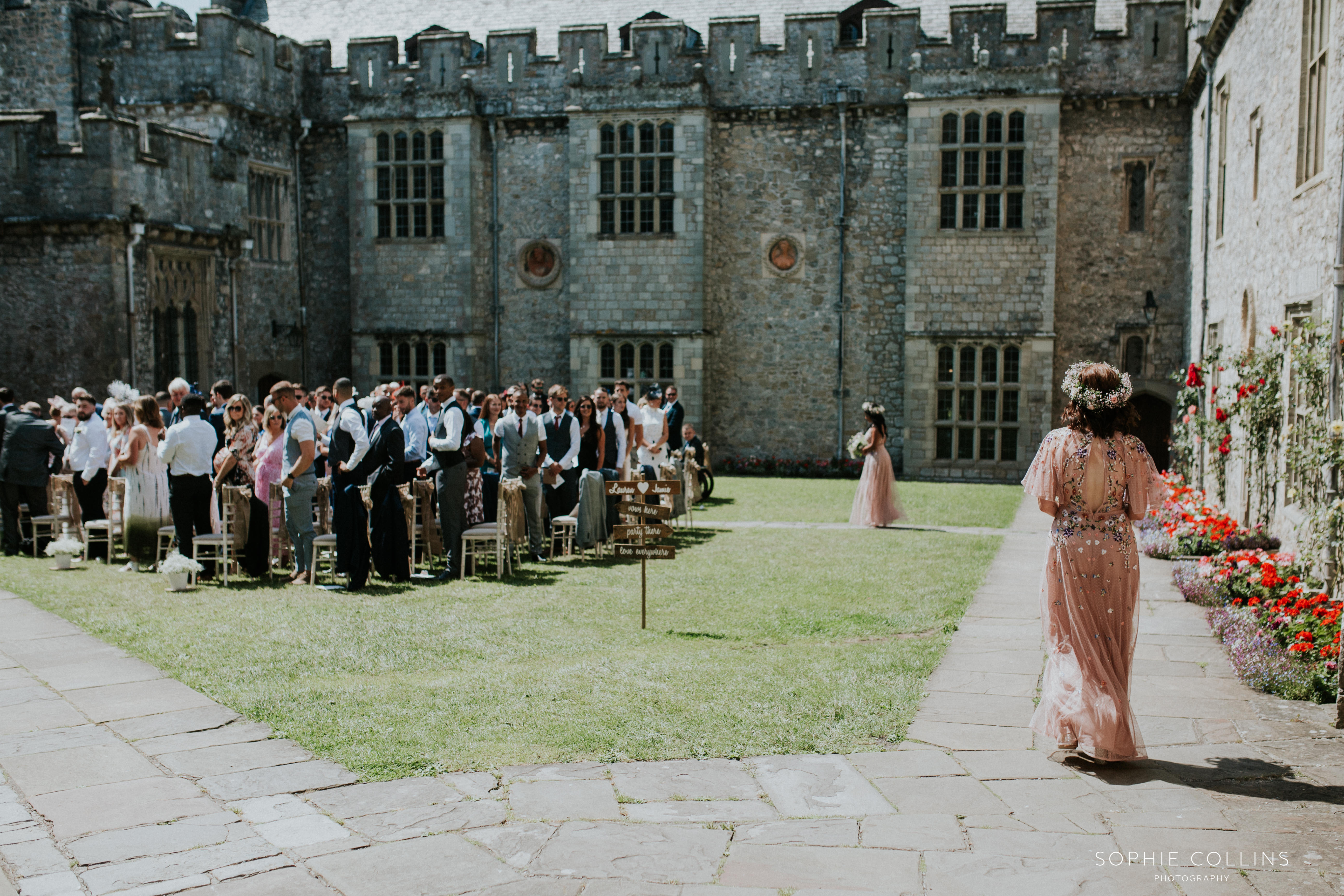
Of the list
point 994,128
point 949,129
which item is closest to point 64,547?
point 949,129

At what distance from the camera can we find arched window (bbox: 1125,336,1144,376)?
67.8 ft

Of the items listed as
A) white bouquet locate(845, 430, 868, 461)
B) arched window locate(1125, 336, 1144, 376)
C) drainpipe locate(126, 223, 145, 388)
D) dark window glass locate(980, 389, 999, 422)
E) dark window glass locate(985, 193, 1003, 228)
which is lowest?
white bouquet locate(845, 430, 868, 461)

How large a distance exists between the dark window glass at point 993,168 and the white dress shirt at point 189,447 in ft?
49.4

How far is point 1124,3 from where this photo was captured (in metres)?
21.1

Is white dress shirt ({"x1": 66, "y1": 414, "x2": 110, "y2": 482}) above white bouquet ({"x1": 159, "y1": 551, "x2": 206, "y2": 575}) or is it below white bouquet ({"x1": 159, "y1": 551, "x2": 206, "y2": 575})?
above

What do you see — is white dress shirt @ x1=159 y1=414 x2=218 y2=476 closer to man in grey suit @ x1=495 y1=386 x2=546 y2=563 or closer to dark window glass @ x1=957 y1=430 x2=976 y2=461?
man in grey suit @ x1=495 y1=386 x2=546 y2=563

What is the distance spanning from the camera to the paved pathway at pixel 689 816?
4.39m

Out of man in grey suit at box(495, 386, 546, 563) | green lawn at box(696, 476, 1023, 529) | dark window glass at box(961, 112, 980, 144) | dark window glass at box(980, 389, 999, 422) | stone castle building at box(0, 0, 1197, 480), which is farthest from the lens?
dark window glass at box(980, 389, 999, 422)

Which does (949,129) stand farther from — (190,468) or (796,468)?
(190,468)

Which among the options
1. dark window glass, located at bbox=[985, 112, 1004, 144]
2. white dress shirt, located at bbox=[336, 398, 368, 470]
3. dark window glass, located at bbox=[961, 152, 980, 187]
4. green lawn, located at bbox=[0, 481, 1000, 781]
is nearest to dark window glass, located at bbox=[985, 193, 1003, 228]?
dark window glass, located at bbox=[961, 152, 980, 187]

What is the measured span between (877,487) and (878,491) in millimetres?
56

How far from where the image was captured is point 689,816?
196 inches

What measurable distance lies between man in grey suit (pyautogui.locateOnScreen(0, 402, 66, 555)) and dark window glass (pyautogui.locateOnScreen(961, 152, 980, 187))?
51.3 ft

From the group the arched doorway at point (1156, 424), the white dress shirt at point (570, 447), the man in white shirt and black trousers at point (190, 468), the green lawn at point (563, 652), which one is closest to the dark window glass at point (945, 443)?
the arched doorway at point (1156, 424)
